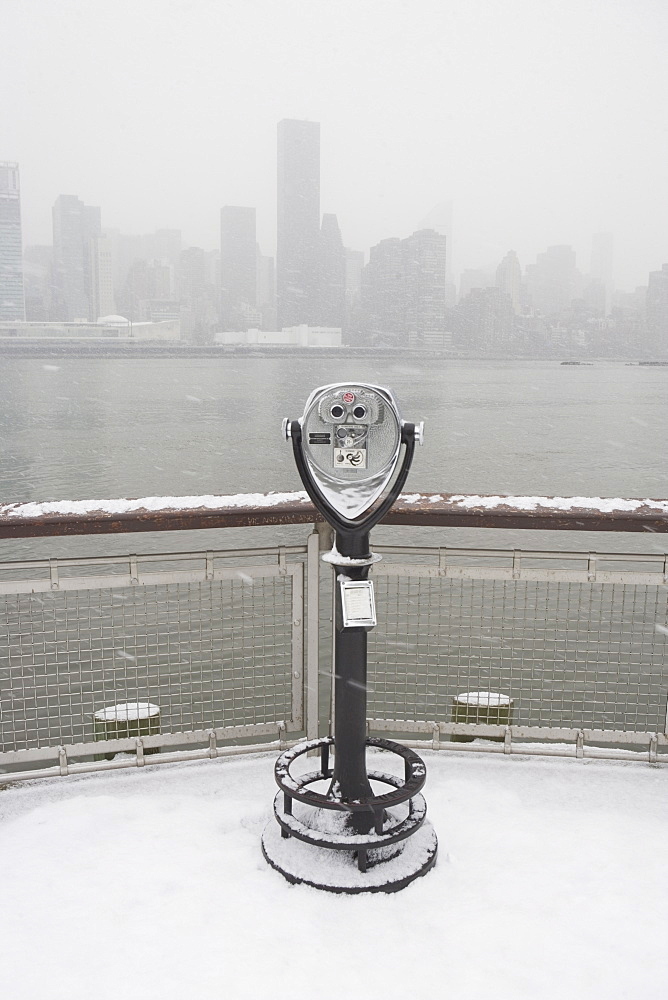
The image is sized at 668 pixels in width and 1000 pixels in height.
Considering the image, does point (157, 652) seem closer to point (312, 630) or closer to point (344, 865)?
point (312, 630)

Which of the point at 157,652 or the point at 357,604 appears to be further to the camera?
the point at 157,652

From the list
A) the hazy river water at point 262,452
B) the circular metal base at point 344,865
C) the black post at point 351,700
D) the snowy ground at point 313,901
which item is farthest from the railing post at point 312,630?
the hazy river water at point 262,452

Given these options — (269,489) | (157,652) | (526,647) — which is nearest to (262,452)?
(269,489)

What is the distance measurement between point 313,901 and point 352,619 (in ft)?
2.76

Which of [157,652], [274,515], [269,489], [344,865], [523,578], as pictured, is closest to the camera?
[344,865]

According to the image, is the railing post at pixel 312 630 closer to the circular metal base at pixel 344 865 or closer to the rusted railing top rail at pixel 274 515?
the rusted railing top rail at pixel 274 515

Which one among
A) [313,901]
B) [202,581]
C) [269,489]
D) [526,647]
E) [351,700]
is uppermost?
[202,581]

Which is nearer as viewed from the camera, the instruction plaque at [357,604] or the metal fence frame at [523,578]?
the instruction plaque at [357,604]

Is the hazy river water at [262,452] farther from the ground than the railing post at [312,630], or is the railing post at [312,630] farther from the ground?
the railing post at [312,630]

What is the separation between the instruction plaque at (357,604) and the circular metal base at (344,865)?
760 millimetres

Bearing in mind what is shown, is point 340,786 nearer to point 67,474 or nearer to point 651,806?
point 651,806

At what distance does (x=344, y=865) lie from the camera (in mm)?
2543

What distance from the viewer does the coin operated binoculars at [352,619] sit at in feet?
8.11

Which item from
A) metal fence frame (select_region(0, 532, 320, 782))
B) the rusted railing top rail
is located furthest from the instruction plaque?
metal fence frame (select_region(0, 532, 320, 782))
